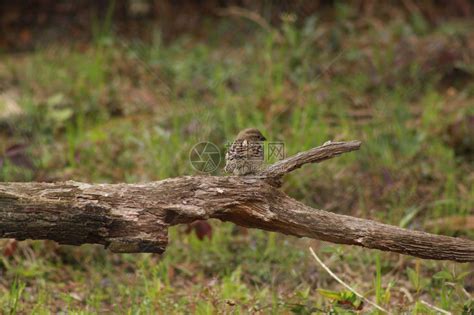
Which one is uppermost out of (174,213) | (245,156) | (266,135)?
(266,135)

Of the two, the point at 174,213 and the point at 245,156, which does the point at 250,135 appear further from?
the point at 174,213

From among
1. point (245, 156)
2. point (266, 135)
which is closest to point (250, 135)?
point (245, 156)

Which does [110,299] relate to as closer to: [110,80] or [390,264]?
[390,264]

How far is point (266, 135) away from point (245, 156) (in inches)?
75.9

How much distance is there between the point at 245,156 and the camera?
291cm

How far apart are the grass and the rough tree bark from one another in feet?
1.04

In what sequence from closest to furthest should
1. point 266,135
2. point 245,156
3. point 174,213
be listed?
1. point 174,213
2. point 245,156
3. point 266,135

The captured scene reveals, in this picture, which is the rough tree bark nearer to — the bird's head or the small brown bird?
the small brown bird

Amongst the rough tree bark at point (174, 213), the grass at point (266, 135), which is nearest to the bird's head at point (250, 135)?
the rough tree bark at point (174, 213)

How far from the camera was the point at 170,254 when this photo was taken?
163 inches

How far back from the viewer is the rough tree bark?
262 centimetres

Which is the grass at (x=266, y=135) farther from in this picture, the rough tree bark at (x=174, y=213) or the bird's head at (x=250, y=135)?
the bird's head at (x=250, y=135)

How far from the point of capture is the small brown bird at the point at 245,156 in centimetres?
289

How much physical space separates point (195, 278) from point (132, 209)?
4.73ft
